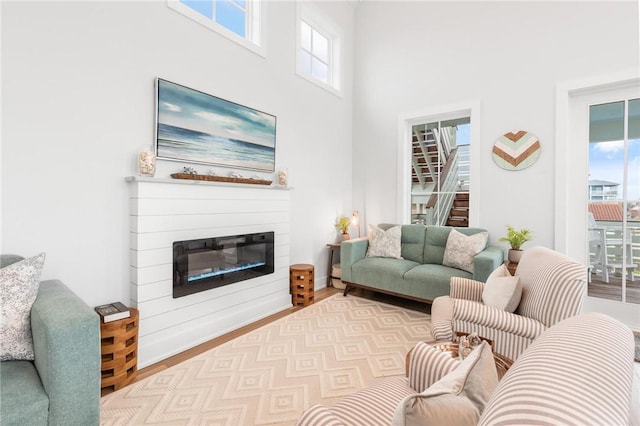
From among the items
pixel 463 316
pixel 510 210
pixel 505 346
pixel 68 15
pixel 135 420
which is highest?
pixel 68 15

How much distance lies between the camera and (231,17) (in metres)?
3.07

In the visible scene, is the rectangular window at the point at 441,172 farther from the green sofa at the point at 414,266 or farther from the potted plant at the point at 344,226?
the potted plant at the point at 344,226

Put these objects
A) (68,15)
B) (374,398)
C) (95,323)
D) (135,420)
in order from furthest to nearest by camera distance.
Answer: (68,15) < (135,420) < (95,323) < (374,398)

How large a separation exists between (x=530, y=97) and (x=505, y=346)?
279 cm

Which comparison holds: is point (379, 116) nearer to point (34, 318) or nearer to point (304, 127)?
point (304, 127)

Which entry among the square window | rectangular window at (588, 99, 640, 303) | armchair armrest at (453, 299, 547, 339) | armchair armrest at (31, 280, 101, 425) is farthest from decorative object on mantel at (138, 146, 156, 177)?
rectangular window at (588, 99, 640, 303)

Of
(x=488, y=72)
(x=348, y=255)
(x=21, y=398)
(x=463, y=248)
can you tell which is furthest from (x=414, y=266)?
(x=21, y=398)

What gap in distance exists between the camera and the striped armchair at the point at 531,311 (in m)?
1.60

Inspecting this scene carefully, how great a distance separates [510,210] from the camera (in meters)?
3.38

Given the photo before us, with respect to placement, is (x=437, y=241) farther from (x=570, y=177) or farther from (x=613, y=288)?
(x=613, y=288)

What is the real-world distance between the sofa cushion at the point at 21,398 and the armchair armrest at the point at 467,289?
7.79 ft

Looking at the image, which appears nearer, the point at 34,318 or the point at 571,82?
the point at 34,318

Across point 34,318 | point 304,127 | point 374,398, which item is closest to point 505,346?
point 374,398

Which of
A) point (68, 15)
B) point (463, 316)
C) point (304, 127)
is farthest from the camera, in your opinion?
point (304, 127)
